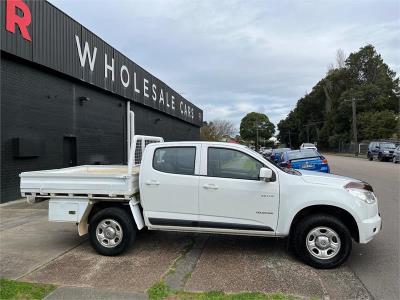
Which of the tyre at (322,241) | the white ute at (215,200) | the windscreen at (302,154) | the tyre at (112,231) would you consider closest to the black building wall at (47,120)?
the white ute at (215,200)

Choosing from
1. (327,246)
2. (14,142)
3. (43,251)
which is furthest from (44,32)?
(327,246)

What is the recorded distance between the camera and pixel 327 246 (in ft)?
20.0

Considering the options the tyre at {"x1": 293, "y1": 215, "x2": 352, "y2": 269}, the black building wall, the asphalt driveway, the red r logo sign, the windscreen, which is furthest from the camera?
the windscreen

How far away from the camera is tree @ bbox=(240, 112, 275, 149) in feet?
467

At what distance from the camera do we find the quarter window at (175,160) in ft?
21.7

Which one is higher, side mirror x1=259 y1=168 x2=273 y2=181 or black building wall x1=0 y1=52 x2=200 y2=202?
black building wall x1=0 y1=52 x2=200 y2=202

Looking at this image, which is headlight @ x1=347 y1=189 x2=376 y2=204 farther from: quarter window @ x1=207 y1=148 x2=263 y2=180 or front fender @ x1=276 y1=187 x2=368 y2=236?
quarter window @ x1=207 y1=148 x2=263 y2=180

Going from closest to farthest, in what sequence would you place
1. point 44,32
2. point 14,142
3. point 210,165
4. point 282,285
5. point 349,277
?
point 282,285
point 349,277
point 210,165
point 14,142
point 44,32

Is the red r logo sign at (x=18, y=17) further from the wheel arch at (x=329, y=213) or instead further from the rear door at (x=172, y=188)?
the wheel arch at (x=329, y=213)

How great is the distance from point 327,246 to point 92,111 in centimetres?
1493

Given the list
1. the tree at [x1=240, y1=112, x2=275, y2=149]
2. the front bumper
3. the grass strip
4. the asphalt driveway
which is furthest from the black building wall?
the tree at [x1=240, y1=112, x2=275, y2=149]

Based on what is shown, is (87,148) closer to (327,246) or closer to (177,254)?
(177,254)

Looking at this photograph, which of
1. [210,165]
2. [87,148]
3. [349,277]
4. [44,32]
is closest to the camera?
[349,277]

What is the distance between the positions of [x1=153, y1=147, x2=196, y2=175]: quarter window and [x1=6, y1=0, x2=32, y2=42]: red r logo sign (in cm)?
823
